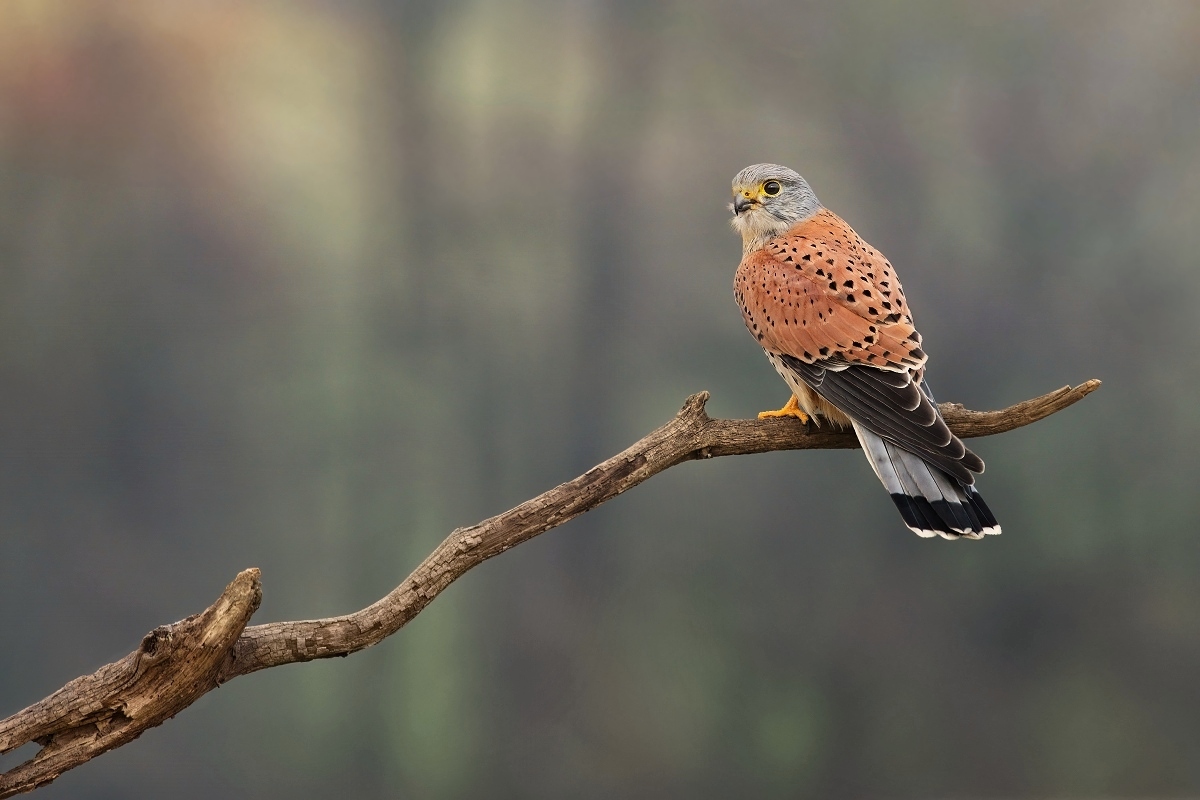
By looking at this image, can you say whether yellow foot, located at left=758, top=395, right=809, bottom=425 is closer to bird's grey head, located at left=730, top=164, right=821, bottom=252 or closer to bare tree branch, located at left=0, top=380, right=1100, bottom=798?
bare tree branch, located at left=0, top=380, right=1100, bottom=798

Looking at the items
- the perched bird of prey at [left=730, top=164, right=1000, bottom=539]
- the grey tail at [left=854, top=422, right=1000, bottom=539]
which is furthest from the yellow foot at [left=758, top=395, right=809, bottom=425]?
the grey tail at [left=854, top=422, right=1000, bottom=539]

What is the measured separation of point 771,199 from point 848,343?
0.56 metres

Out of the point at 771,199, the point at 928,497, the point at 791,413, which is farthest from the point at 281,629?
the point at 771,199

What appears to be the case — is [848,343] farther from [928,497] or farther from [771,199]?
[771,199]

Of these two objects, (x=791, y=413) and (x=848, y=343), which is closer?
(x=848, y=343)

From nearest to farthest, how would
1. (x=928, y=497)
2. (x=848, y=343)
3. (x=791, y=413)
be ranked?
(x=928, y=497) → (x=848, y=343) → (x=791, y=413)

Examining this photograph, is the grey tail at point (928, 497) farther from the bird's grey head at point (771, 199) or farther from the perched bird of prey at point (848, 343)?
the bird's grey head at point (771, 199)

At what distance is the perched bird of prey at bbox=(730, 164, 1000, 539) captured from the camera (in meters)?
2.45

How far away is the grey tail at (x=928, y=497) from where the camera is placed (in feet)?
7.92

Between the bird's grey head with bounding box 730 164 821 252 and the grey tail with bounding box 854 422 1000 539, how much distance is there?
29.0 inches

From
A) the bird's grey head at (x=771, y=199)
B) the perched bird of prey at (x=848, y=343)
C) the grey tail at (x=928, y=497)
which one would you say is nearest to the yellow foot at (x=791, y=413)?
the perched bird of prey at (x=848, y=343)

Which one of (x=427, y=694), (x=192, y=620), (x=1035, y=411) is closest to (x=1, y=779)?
(x=192, y=620)

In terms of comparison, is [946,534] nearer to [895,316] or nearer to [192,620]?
[895,316]

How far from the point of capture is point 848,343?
261cm
